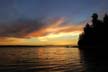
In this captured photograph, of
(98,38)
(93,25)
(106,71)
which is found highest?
(93,25)

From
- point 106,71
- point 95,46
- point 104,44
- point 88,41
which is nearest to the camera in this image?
point 106,71

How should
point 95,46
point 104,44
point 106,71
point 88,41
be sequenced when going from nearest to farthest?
point 106,71
point 104,44
point 95,46
point 88,41

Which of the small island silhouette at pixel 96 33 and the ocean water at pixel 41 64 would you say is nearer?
the ocean water at pixel 41 64

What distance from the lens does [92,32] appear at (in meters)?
188

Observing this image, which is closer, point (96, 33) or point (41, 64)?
point (41, 64)

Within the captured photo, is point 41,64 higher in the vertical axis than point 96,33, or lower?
Answer: lower

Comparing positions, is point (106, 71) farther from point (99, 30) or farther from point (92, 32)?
point (92, 32)

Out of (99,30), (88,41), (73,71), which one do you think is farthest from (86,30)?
(73,71)

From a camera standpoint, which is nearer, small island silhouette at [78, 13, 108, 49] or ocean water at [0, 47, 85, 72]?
ocean water at [0, 47, 85, 72]

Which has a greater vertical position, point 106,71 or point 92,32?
point 92,32

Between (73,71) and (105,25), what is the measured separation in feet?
461

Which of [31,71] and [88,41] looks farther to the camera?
[88,41]

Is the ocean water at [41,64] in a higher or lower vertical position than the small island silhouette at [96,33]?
lower

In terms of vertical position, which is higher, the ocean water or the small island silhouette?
the small island silhouette
